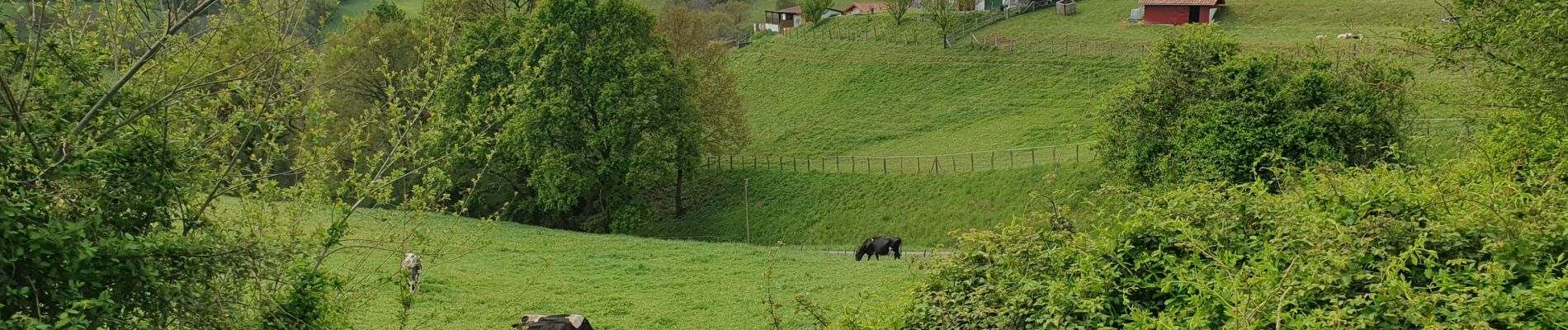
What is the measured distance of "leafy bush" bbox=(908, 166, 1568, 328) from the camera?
6.61m

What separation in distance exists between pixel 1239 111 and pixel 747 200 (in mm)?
16763

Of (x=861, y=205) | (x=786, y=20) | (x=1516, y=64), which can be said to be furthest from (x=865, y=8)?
(x=1516, y=64)

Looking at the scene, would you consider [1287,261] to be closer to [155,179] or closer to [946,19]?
[155,179]

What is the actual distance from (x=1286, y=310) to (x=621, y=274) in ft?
53.1

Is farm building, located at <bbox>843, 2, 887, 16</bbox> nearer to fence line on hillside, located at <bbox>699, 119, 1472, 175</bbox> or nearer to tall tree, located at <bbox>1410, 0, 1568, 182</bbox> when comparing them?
fence line on hillside, located at <bbox>699, 119, 1472, 175</bbox>

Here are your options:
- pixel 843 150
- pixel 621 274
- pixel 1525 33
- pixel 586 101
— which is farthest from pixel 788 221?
pixel 1525 33

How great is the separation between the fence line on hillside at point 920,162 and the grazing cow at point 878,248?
1139cm

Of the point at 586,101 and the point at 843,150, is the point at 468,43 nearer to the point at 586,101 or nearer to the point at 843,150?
the point at 586,101

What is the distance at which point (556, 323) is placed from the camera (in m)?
14.6

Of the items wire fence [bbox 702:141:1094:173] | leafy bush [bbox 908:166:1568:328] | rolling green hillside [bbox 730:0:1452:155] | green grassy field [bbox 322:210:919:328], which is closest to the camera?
leafy bush [bbox 908:166:1568:328]

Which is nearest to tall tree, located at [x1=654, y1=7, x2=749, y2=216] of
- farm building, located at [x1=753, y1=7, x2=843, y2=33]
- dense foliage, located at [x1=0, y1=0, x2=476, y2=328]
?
farm building, located at [x1=753, y1=7, x2=843, y2=33]

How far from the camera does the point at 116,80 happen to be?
20.5 ft

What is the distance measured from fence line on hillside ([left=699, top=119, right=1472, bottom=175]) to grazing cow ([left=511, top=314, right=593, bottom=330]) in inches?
923

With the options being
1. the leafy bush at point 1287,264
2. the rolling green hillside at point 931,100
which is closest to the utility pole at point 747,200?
the rolling green hillside at point 931,100
